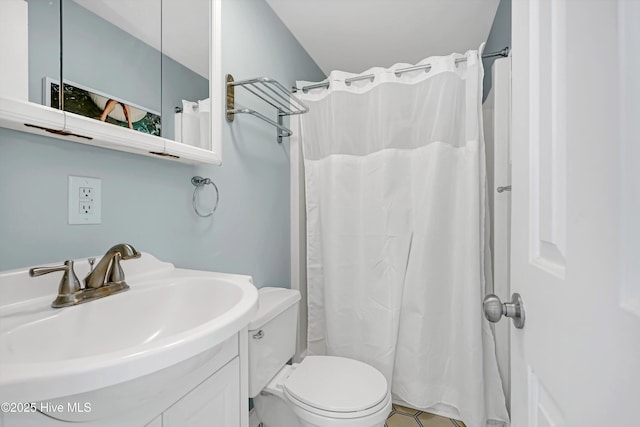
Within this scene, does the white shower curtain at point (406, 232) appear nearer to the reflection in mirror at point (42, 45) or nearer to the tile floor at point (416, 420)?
the tile floor at point (416, 420)

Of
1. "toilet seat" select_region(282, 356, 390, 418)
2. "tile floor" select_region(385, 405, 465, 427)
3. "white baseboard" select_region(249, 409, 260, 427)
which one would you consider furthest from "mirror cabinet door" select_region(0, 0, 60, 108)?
"tile floor" select_region(385, 405, 465, 427)

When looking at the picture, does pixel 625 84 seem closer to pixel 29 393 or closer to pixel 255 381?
pixel 29 393

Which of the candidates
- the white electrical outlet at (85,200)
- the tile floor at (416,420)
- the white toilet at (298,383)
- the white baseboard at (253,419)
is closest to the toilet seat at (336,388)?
the white toilet at (298,383)

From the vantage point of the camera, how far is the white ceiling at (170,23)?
0.89 m

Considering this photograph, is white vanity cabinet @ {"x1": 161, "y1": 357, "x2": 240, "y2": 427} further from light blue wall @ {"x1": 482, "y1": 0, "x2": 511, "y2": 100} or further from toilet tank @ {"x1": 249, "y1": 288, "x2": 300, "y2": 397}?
light blue wall @ {"x1": 482, "y1": 0, "x2": 511, "y2": 100}

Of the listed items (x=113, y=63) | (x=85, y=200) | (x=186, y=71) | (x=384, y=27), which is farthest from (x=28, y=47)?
(x=384, y=27)

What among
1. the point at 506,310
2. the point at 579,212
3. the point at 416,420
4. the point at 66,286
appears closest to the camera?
the point at 579,212

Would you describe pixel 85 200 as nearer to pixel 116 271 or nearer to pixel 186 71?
pixel 116 271

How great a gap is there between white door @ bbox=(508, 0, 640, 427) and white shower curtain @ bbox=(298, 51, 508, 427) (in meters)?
1.07

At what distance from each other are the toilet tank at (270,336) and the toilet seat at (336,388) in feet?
0.32

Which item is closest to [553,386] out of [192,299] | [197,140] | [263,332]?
[192,299]

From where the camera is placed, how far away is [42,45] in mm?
719

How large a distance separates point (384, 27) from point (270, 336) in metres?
1.91

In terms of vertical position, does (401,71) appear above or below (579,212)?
above
